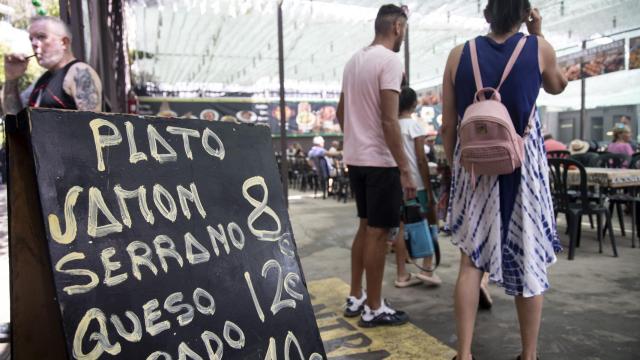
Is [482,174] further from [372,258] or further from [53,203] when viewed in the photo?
[53,203]

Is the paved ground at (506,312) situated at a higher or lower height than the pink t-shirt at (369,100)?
lower

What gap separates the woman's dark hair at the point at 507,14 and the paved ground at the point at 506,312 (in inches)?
58.2

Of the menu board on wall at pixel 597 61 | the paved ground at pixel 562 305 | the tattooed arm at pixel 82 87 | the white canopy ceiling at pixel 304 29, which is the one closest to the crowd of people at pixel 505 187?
the paved ground at pixel 562 305

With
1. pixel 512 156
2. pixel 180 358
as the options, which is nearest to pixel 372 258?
pixel 512 156

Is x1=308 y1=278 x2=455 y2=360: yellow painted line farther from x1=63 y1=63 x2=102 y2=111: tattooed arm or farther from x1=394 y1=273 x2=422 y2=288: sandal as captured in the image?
x1=63 y1=63 x2=102 y2=111: tattooed arm

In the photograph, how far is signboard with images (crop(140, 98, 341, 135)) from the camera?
1538cm

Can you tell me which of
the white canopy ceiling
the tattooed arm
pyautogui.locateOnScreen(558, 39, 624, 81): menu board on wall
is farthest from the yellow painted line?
pyautogui.locateOnScreen(558, 39, 624, 81): menu board on wall

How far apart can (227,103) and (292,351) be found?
15596 millimetres

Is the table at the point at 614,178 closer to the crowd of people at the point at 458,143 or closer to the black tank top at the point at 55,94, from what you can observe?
the crowd of people at the point at 458,143

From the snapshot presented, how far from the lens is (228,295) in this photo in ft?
4.06

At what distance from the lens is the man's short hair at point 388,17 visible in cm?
244

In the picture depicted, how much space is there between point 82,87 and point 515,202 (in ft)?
6.38

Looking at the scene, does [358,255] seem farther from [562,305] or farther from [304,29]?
[304,29]

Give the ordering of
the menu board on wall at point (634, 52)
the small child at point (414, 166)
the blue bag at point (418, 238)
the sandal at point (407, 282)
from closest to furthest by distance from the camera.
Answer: the blue bag at point (418, 238)
the small child at point (414, 166)
the sandal at point (407, 282)
the menu board on wall at point (634, 52)
